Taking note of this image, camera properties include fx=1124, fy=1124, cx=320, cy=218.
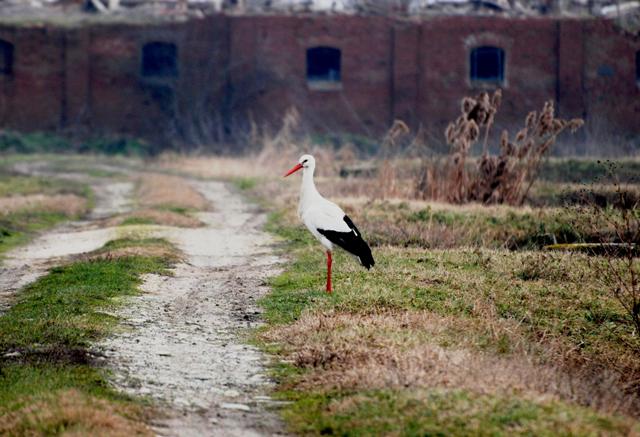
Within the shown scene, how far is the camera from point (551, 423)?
6578 millimetres

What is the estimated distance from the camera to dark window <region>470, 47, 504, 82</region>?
120ft

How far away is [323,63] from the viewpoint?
122ft

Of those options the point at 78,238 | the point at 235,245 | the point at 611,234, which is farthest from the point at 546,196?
the point at 78,238

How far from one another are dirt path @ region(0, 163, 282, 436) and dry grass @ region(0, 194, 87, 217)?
219cm

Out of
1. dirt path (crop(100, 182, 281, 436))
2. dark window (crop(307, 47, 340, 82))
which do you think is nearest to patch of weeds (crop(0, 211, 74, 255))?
dirt path (crop(100, 182, 281, 436))

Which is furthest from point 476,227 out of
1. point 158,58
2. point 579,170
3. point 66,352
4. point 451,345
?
point 158,58

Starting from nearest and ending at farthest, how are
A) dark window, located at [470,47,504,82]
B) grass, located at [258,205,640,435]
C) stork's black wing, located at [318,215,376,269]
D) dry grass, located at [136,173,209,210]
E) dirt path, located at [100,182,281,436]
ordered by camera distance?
1. grass, located at [258,205,640,435]
2. dirt path, located at [100,182,281,436]
3. stork's black wing, located at [318,215,376,269]
4. dry grass, located at [136,173,209,210]
5. dark window, located at [470,47,504,82]

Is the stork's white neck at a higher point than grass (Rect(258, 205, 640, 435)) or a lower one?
higher

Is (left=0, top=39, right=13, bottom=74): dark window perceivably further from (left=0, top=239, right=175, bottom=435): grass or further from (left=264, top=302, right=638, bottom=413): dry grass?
(left=264, top=302, right=638, bottom=413): dry grass

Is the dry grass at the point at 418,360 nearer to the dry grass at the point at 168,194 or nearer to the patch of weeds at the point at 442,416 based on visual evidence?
the patch of weeds at the point at 442,416

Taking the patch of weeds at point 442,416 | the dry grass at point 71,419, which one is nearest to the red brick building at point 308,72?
the patch of weeds at point 442,416

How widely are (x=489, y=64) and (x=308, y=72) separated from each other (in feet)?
19.5

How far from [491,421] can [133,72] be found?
32.5 meters

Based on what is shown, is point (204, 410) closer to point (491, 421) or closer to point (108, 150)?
point (491, 421)
